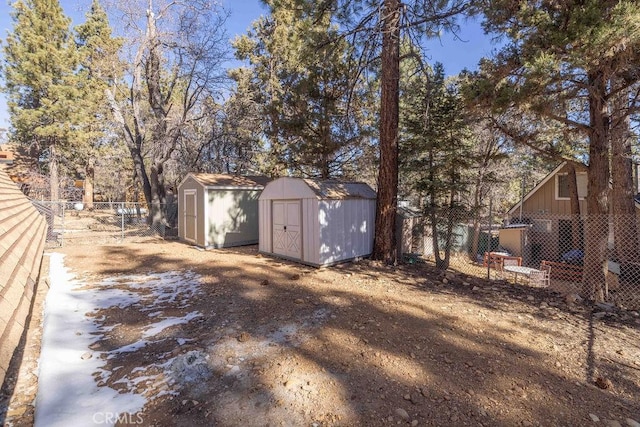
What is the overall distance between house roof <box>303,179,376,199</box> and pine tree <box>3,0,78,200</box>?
1735 centimetres

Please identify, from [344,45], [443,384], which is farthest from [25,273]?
[344,45]

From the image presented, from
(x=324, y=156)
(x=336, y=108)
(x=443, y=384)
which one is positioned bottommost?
(x=443, y=384)

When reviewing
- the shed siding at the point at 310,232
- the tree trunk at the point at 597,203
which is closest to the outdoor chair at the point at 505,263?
the tree trunk at the point at 597,203

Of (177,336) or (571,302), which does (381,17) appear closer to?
(571,302)

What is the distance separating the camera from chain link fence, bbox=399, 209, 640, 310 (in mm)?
5234

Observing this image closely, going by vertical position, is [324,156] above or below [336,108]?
below

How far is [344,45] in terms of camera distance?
879cm

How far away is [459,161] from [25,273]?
8.94 meters

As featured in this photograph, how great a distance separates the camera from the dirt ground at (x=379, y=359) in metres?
2.45

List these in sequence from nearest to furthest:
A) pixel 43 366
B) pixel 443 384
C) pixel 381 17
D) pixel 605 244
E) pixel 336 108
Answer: pixel 443 384 < pixel 43 366 < pixel 605 244 < pixel 381 17 < pixel 336 108

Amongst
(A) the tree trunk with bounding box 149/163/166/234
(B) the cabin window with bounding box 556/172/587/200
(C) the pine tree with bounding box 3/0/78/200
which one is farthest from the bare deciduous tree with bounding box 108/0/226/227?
(B) the cabin window with bounding box 556/172/587/200

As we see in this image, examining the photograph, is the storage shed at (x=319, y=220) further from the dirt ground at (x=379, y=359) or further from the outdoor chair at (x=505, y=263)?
the outdoor chair at (x=505, y=263)

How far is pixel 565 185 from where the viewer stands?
1328 centimetres

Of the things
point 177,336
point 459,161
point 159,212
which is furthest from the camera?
point 159,212
